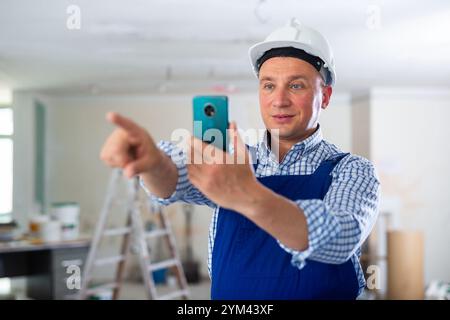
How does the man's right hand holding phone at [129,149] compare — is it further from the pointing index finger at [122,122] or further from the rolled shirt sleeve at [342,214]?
the rolled shirt sleeve at [342,214]

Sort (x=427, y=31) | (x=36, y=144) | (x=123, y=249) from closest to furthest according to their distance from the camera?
(x=427, y=31), (x=123, y=249), (x=36, y=144)

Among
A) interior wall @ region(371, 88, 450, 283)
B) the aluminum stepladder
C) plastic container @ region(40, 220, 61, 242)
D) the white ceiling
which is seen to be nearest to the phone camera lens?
the white ceiling

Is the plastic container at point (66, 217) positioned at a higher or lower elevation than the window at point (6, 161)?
lower

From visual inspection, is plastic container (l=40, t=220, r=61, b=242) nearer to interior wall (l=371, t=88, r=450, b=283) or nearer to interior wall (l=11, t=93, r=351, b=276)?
interior wall (l=11, t=93, r=351, b=276)

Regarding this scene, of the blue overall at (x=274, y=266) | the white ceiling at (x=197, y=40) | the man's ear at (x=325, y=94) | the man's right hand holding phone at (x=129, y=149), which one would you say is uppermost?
the white ceiling at (x=197, y=40)

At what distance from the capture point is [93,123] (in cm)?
634

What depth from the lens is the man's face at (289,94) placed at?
90cm

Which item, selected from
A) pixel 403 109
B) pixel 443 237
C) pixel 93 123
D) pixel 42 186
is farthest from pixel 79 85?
pixel 443 237

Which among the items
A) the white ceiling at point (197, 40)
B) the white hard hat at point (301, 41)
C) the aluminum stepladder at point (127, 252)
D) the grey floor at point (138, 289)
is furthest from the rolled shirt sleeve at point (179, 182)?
the grey floor at point (138, 289)

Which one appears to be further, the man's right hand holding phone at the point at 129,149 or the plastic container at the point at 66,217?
the plastic container at the point at 66,217

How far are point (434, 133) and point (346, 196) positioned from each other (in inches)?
212

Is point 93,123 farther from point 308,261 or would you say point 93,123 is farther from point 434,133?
point 308,261

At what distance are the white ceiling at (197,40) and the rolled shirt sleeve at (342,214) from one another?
7.26ft

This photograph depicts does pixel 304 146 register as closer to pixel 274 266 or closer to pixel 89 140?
pixel 274 266
